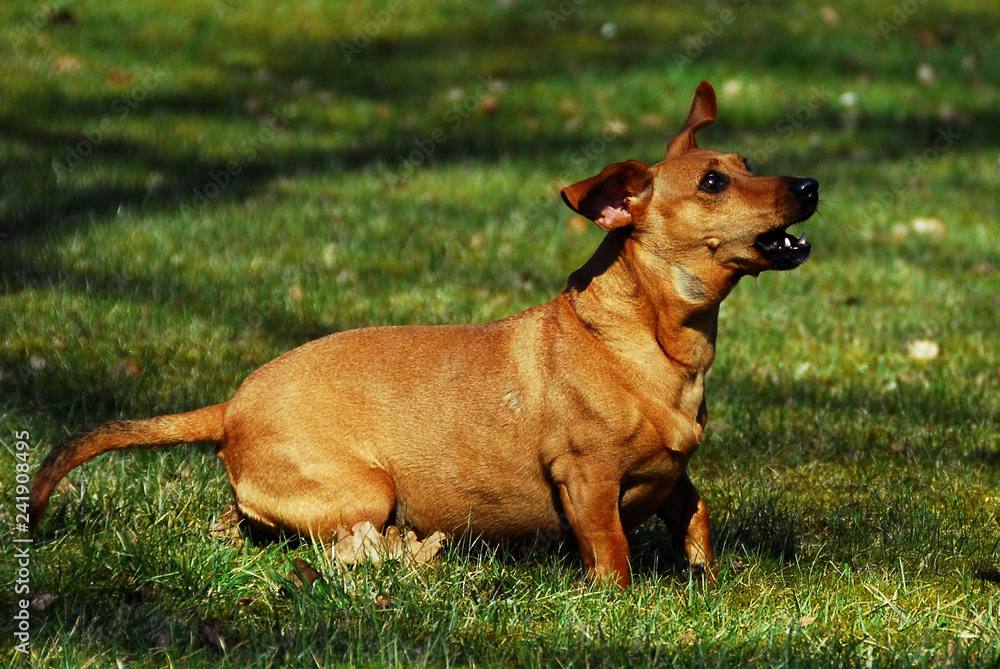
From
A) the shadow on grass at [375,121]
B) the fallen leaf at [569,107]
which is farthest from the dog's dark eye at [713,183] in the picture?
the fallen leaf at [569,107]

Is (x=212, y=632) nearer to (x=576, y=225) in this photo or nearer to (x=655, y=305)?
(x=655, y=305)

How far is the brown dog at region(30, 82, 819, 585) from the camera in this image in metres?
3.29

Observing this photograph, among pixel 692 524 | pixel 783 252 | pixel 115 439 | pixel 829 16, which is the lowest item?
pixel 692 524

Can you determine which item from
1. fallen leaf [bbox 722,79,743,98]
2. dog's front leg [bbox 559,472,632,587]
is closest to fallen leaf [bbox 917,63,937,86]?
fallen leaf [bbox 722,79,743,98]

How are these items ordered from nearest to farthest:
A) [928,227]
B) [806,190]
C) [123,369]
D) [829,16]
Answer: [806,190] < [123,369] < [928,227] < [829,16]

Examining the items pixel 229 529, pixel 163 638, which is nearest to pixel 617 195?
pixel 229 529

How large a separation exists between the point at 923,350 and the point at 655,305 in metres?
2.73

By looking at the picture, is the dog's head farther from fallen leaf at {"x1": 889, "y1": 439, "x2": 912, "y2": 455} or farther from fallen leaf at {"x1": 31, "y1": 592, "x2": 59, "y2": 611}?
fallen leaf at {"x1": 31, "y1": 592, "x2": 59, "y2": 611}

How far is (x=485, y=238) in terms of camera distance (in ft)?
22.1

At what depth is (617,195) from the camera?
3.39 meters

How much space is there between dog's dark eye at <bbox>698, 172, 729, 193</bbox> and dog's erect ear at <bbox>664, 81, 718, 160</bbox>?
44cm

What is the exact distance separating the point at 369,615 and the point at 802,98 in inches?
281

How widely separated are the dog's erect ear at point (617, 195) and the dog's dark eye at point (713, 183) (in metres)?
0.15

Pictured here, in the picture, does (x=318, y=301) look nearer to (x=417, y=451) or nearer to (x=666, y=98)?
(x=417, y=451)
